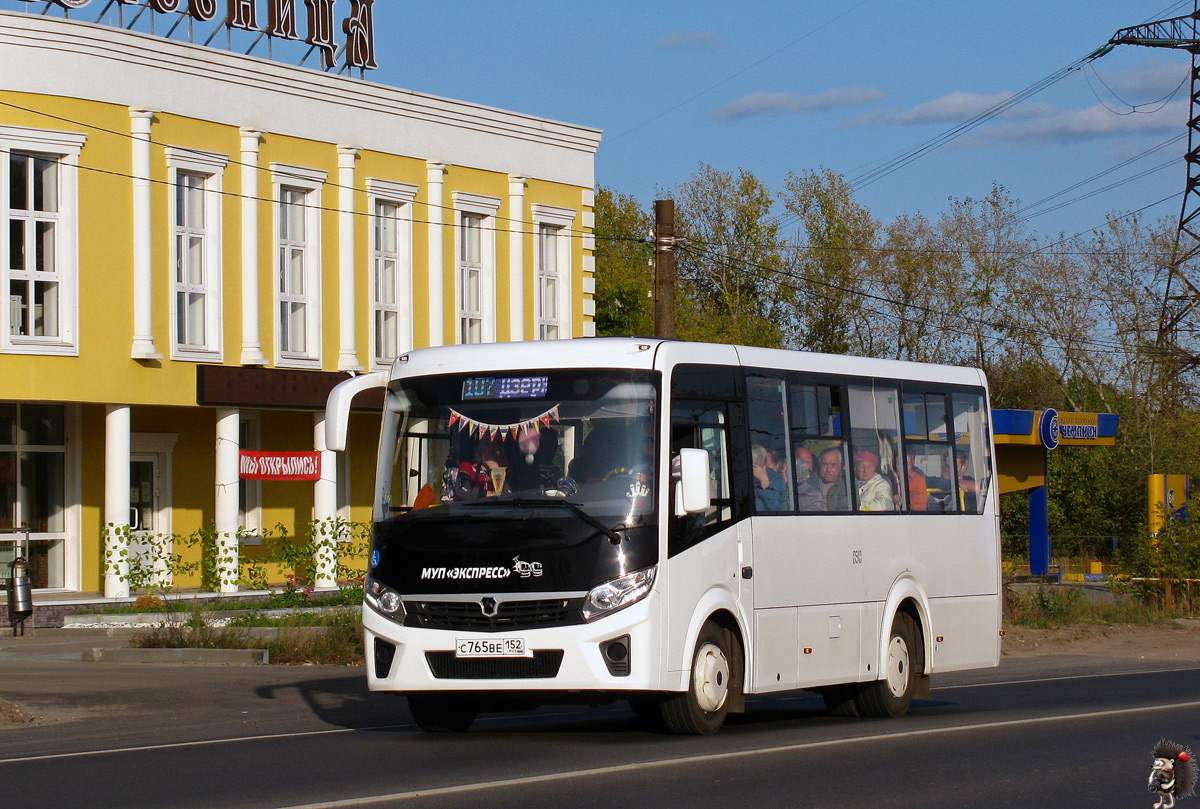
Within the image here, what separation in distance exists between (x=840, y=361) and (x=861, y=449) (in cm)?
75

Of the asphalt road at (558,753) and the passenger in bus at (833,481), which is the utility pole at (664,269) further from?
the passenger in bus at (833,481)

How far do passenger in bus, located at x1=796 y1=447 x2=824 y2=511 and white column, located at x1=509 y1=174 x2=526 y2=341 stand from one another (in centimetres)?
2166

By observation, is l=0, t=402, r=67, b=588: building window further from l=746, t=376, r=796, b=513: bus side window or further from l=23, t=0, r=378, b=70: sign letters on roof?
l=746, t=376, r=796, b=513: bus side window

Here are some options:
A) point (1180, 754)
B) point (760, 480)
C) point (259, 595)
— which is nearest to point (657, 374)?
point (760, 480)

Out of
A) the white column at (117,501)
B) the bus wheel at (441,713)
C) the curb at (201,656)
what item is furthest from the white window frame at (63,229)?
the bus wheel at (441,713)

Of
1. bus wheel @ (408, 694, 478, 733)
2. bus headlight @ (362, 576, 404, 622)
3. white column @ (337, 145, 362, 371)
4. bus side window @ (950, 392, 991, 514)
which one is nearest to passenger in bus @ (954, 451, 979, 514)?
bus side window @ (950, 392, 991, 514)

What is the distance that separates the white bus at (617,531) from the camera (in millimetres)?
11094

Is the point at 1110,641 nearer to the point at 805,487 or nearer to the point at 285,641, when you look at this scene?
the point at 285,641

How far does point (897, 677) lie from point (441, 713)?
163 inches

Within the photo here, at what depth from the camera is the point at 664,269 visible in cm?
2523

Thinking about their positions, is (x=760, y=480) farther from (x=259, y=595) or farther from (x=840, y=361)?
(x=259, y=595)

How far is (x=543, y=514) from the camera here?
36.9 feet

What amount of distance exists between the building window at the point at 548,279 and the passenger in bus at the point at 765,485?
22.8 meters

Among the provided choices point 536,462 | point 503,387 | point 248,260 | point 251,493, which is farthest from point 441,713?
point 251,493
